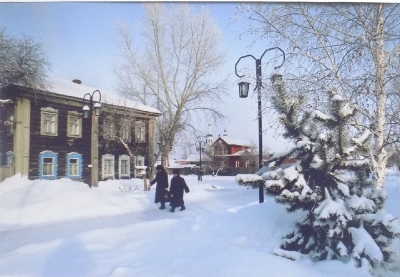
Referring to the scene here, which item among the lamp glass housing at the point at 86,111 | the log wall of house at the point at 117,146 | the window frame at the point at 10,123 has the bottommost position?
the log wall of house at the point at 117,146

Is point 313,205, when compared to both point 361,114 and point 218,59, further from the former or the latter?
point 218,59

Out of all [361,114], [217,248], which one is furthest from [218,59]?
[217,248]

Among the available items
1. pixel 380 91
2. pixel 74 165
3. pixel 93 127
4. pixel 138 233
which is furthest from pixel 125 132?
pixel 380 91

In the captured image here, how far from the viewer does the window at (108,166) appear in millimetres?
3820

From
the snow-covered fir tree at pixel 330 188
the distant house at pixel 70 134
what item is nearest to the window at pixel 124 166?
the distant house at pixel 70 134

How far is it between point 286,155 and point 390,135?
1564mm

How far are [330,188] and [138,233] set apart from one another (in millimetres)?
2284

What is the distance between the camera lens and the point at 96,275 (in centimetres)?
297

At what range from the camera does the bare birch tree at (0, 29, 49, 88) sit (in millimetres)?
3502

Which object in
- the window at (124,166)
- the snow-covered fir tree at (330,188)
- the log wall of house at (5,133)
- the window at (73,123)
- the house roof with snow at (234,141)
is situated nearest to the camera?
the snow-covered fir tree at (330,188)

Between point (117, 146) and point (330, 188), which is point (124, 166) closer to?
point (117, 146)

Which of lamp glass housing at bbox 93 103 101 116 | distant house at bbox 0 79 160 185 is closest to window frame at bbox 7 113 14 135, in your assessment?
distant house at bbox 0 79 160 185

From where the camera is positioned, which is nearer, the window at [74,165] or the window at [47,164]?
the window at [47,164]

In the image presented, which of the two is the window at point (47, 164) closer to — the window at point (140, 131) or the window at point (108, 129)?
the window at point (108, 129)
